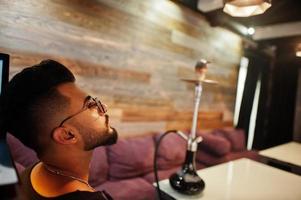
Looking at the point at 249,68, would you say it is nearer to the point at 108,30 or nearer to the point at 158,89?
the point at 158,89

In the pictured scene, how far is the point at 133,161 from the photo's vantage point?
8.61 ft

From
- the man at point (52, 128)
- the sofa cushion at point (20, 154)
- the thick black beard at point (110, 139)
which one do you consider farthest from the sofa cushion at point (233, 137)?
the man at point (52, 128)

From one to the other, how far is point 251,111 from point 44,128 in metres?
4.80

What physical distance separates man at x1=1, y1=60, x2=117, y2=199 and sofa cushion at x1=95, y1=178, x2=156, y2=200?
1.45 m

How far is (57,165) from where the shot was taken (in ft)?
2.73

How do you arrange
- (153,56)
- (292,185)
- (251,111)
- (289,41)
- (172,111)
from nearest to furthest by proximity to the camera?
1. (292,185)
2. (153,56)
3. (172,111)
4. (289,41)
5. (251,111)

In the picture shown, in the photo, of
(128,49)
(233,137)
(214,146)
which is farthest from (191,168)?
(233,137)

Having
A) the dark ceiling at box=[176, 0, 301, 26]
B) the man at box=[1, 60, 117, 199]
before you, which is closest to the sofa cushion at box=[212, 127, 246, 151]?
the dark ceiling at box=[176, 0, 301, 26]

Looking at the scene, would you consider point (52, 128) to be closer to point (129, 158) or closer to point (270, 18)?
point (129, 158)

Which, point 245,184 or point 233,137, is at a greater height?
point 245,184

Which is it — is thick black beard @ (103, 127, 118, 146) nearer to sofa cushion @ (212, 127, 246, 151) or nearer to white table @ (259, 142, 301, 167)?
white table @ (259, 142, 301, 167)

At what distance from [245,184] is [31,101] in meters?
1.53

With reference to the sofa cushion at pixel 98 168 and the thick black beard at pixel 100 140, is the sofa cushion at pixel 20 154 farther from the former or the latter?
the thick black beard at pixel 100 140

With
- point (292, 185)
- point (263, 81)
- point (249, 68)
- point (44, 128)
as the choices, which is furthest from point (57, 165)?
point (263, 81)
